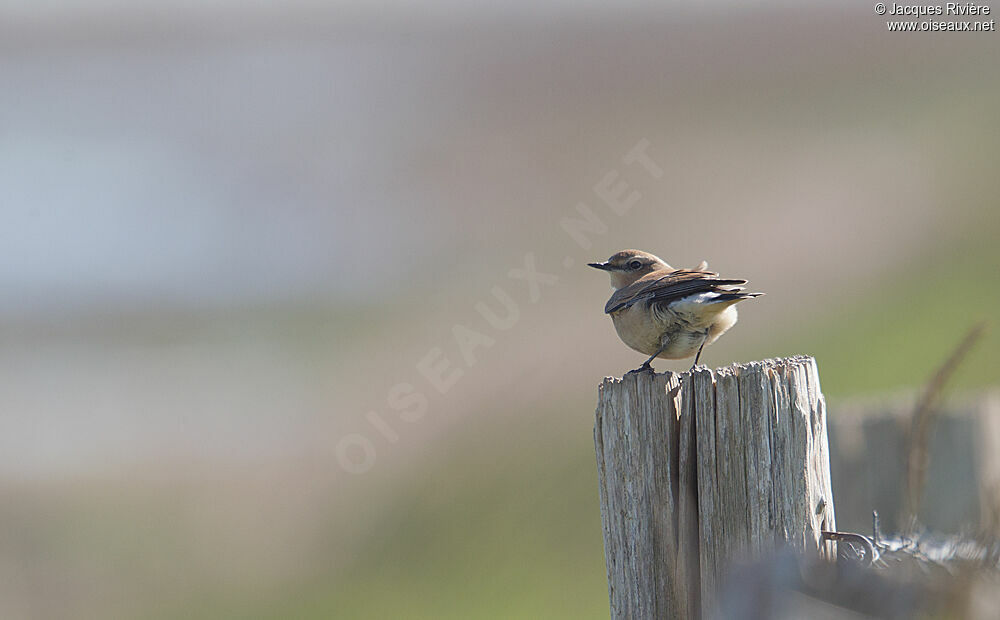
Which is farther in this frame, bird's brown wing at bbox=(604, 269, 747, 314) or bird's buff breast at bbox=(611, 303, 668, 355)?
bird's buff breast at bbox=(611, 303, 668, 355)

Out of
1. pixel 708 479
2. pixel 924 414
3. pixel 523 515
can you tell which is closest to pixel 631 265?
pixel 924 414

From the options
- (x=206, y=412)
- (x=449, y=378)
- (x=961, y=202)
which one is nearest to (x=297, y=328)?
(x=206, y=412)

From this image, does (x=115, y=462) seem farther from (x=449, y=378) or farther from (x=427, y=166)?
(x=427, y=166)

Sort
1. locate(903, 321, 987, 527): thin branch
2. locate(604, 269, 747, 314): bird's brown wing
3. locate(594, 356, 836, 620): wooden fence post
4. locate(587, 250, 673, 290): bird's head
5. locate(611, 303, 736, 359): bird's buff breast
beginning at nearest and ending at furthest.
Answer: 1. locate(594, 356, 836, 620): wooden fence post
2. locate(903, 321, 987, 527): thin branch
3. locate(604, 269, 747, 314): bird's brown wing
4. locate(611, 303, 736, 359): bird's buff breast
5. locate(587, 250, 673, 290): bird's head

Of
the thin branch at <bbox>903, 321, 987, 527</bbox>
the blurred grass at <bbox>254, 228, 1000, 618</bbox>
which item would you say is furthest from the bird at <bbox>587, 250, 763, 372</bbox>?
the blurred grass at <bbox>254, 228, 1000, 618</bbox>

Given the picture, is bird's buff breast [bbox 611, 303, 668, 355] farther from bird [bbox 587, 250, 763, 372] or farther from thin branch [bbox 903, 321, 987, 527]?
thin branch [bbox 903, 321, 987, 527]

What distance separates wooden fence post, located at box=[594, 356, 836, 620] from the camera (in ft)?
8.52

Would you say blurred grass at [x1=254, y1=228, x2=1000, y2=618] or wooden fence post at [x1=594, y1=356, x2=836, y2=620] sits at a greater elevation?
wooden fence post at [x1=594, y1=356, x2=836, y2=620]

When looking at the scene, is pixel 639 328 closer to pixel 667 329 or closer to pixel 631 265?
pixel 667 329

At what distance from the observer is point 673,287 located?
179 inches

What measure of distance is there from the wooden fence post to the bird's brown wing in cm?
157

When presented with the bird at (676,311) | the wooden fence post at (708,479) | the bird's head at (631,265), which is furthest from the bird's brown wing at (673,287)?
the wooden fence post at (708,479)

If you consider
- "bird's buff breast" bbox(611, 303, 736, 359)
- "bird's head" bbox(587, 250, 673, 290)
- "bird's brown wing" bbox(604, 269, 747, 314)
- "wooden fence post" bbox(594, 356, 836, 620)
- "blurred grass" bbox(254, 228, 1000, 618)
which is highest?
"bird's head" bbox(587, 250, 673, 290)

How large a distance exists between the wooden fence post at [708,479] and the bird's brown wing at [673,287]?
1.57m
